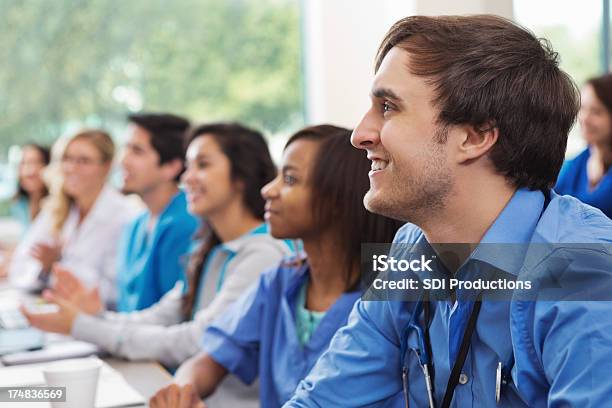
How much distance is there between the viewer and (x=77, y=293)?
98.9 inches

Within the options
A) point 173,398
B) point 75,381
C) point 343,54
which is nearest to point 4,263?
point 343,54

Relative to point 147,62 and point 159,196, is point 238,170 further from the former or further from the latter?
point 147,62

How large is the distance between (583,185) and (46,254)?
231 cm

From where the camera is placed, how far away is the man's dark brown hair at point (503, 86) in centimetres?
121

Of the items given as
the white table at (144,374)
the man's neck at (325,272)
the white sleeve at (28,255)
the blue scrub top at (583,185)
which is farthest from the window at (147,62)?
the man's neck at (325,272)

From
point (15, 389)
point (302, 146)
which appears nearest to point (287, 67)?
point (302, 146)

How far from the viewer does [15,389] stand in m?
1.70

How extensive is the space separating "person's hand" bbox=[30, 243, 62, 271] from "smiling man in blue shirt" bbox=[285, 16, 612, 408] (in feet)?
8.67

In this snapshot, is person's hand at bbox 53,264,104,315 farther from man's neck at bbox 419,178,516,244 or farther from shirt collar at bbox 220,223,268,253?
man's neck at bbox 419,178,516,244

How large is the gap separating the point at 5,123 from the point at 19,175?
0.39 metres

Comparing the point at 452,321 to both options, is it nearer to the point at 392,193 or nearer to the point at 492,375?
the point at 492,375

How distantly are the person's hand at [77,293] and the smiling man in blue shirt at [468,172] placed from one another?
1.40 meters

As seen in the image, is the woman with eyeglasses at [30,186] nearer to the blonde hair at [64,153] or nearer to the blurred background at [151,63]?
the blurred background at [151,63]

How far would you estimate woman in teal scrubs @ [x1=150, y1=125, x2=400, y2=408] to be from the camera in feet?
5.94
